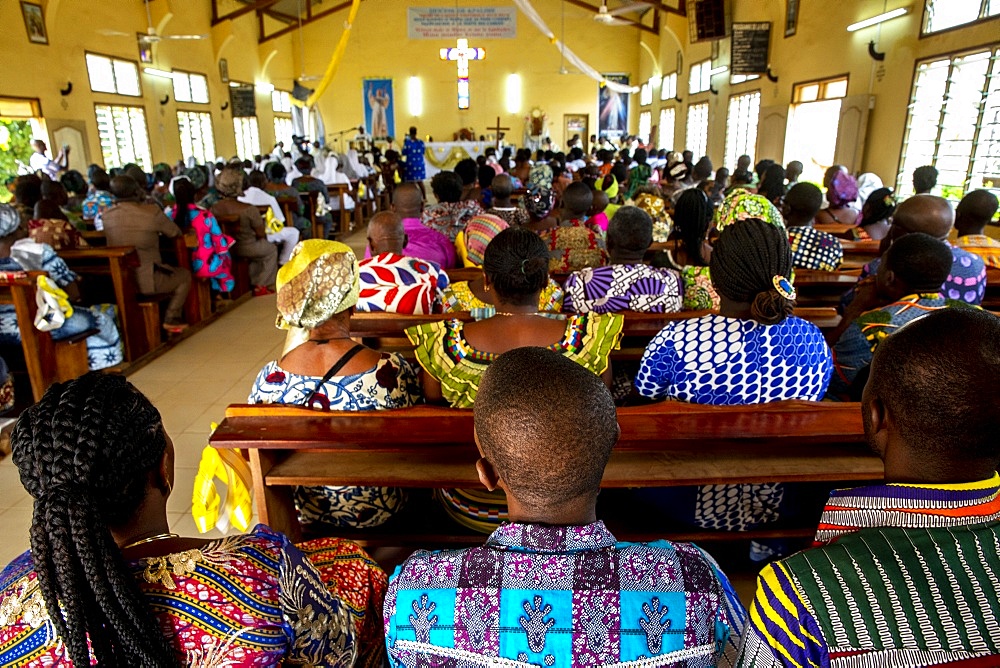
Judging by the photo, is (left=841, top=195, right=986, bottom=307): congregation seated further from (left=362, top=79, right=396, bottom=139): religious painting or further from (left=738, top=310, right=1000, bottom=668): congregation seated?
(left=362, top=79, right=396, bottom=139): religious painting

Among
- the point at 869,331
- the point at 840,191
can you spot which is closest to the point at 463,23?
the point at 840,191

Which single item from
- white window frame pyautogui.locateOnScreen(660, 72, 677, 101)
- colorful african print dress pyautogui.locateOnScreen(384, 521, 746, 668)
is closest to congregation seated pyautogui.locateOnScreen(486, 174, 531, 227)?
colorful african print dress pyautogui.locateOnScreen(384, 521, 746, 668)

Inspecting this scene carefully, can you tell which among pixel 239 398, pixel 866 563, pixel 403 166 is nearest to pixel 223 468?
pixel 866 563

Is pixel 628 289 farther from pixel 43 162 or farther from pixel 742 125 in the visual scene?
pixel 742 125

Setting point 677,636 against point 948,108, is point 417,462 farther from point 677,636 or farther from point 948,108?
point 948,108

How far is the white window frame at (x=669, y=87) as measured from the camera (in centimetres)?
1534

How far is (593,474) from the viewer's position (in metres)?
0.90

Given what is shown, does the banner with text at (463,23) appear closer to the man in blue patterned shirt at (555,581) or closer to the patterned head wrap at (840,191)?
the patterned head wrap at (840,191)

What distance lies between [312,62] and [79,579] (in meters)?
19.5

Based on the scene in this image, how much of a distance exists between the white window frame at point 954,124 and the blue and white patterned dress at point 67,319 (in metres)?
7.13

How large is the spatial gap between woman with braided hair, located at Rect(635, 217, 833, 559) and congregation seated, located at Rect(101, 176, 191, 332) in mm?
3619

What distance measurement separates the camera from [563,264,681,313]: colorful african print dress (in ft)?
8.81

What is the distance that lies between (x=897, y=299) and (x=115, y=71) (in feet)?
41.2

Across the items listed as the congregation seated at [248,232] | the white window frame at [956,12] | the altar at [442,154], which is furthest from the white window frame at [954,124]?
the altar at [442,154]
